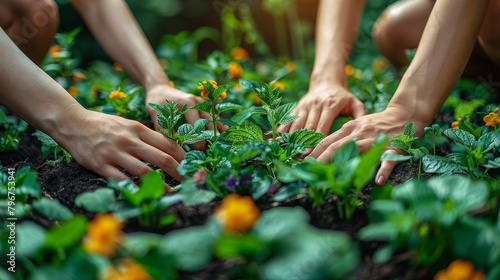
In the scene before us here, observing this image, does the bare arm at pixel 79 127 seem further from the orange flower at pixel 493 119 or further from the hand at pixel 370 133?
the orange flower at pixel 493 119

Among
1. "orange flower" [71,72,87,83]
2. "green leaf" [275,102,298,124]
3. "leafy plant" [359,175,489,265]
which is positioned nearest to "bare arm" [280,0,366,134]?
"green leaf" [275,102,298,124]

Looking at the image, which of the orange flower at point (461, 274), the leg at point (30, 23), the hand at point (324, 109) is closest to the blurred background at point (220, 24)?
the leg at point (30, 23)

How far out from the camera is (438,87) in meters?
1.44

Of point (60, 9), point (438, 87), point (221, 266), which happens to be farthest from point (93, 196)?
point (60, 9)

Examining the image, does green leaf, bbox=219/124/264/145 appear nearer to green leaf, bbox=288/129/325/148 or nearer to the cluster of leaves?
green leaf, bbox=288/129/325/148

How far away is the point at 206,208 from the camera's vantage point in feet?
3.79

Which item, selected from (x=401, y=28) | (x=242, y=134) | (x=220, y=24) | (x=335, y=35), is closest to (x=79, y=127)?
(x=242, y=134)

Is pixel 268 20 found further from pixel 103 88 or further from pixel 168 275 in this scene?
pixel 168 275

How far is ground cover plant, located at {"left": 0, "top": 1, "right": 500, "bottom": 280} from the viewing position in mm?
813

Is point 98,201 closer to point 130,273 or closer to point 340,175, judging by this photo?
point 130,273

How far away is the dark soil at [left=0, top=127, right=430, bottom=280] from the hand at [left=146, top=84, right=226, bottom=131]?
280mm

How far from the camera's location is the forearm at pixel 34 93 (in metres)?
1.32

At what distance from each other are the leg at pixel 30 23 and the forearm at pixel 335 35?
83cm

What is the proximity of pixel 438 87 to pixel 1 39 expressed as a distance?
100 centimetres
